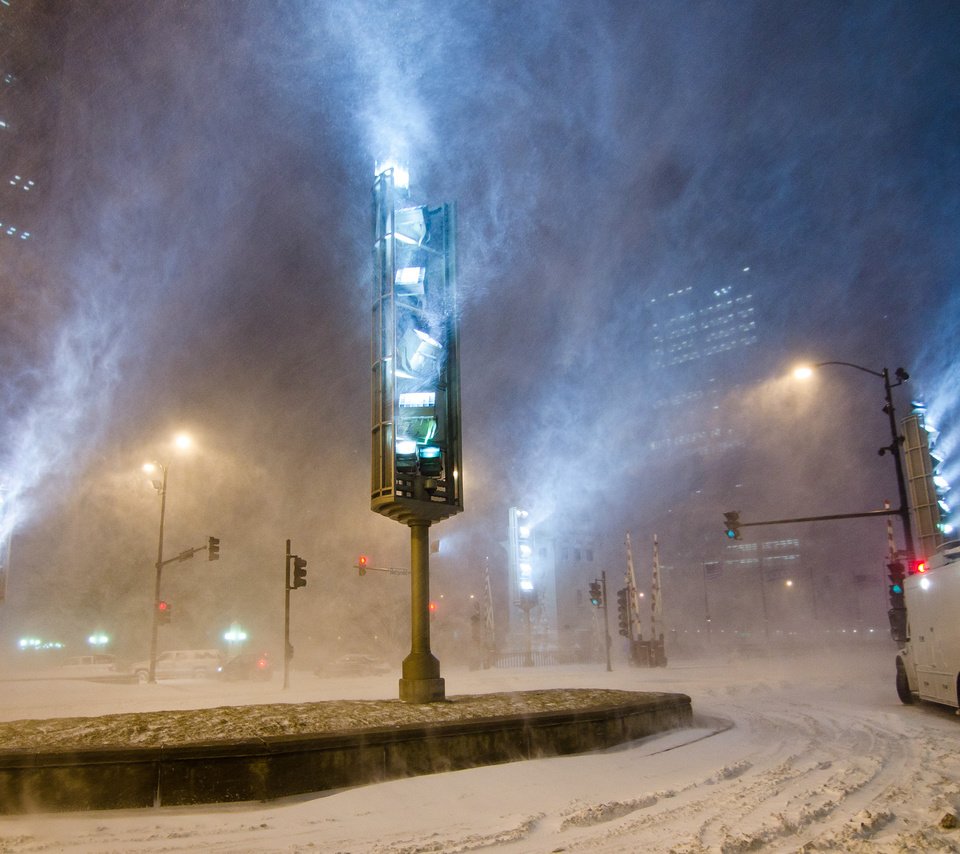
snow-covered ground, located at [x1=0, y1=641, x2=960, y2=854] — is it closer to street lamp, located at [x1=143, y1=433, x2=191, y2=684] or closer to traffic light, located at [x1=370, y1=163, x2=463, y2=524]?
traffic light, located at [x1=370, y1=163, x2=463, y2=524]

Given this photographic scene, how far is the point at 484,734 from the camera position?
8.43m

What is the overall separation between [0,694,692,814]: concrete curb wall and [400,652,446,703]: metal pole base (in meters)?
2.30

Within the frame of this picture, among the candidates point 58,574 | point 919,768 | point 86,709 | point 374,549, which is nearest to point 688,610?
point 374,549

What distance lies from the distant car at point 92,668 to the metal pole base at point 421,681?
91.8 feet

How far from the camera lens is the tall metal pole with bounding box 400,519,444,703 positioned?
10656 mm

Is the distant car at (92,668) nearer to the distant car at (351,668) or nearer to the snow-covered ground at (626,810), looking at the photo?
the distant car at (351,668)

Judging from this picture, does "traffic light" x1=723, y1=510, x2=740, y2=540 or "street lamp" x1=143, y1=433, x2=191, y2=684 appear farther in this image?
"street lamp" x1=143, y1=433, x2=191, y2=684

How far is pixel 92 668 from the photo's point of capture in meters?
40.9

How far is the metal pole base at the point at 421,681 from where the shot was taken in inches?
418

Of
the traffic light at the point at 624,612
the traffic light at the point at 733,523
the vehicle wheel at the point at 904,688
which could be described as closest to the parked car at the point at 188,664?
the traffic light at the point at 624,612

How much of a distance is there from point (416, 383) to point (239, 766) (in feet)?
22.3

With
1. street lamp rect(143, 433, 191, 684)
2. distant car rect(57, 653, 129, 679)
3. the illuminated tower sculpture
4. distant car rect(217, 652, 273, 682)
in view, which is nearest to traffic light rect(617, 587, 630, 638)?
distant car rect(217, 652, 273, 682)

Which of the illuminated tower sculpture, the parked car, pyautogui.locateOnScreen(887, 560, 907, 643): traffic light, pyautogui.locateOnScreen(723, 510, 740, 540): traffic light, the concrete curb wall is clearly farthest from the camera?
the parked car

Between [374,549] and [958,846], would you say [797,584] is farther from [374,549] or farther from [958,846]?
[958,846]
